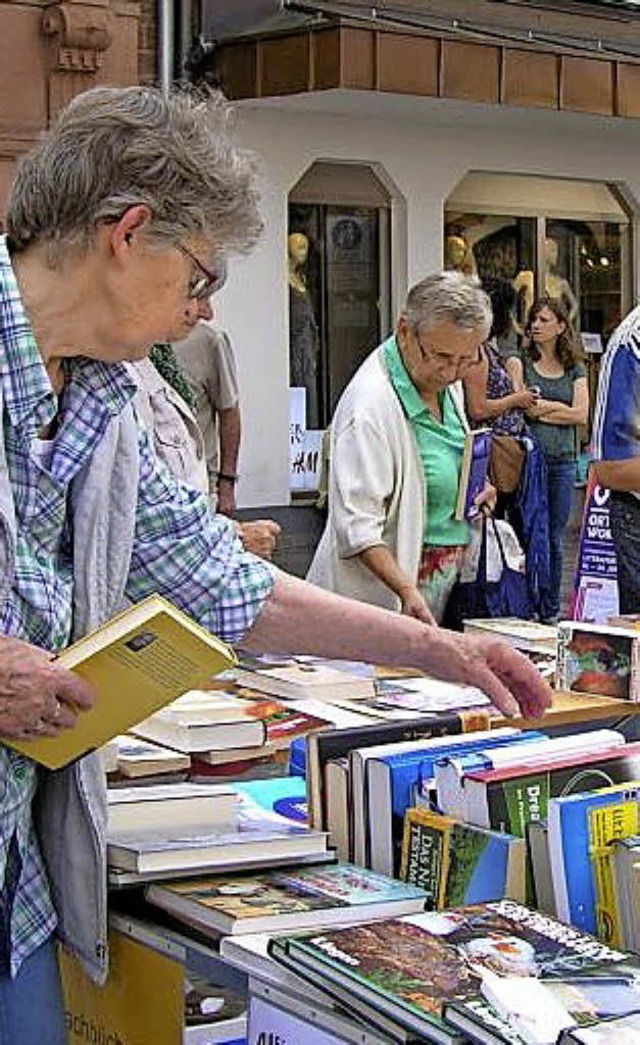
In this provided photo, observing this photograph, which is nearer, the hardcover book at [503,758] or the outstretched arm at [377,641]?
the hardcover book at [503,758]

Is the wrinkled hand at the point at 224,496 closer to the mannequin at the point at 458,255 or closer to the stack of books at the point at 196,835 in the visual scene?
the stack of books at the point at 196,835

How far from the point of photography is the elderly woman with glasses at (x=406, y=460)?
4613 mm

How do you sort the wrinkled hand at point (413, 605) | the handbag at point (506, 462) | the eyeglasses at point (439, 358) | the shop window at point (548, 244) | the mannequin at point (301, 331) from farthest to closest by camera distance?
the shop window at point (548, 244)
the mannequin at point (301, 331)
the handbag at point (506, 462)
the eyeglasses at point (439, 358)
the wrinkled hand at point (413, 605)

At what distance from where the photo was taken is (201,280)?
7.64ft

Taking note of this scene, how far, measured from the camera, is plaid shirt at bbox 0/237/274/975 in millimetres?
2229

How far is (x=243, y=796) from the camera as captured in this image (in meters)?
2.97

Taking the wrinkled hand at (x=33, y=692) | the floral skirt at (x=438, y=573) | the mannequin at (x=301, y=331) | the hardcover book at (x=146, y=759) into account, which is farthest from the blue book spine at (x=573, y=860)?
the mannequin at (x=301, y=331)

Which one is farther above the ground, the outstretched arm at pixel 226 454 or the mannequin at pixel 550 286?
the mannequin at pixel 550 286

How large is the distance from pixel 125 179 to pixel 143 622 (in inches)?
20.5

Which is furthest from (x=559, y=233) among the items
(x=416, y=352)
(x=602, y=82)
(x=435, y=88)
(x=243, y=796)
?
(x=243, y=796)

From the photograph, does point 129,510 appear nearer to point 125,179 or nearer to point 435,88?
point 125,179

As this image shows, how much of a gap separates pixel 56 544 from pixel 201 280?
369mm

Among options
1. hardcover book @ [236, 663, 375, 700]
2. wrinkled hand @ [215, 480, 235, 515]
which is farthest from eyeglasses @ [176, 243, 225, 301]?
wrinkled hand @ [215, 480, 235, 515]

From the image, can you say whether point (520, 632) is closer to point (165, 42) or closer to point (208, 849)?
point (208, 849)
